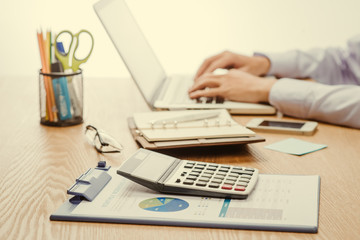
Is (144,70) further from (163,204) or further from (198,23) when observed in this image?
(198,23)

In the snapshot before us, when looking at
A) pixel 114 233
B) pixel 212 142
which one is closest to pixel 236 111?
pixel 212 142

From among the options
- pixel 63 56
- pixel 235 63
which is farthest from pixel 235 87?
pixel 63 56

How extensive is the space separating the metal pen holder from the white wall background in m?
1.57

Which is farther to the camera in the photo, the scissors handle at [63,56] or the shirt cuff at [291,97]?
the shirt cuff at [291,97]

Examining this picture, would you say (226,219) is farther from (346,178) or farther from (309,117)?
(309,117)

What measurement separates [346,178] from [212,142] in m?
0.24

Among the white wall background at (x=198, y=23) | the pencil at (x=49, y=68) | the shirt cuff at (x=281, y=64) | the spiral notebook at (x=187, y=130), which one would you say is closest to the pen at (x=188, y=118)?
the spiral notebook at (x=187, y=130)

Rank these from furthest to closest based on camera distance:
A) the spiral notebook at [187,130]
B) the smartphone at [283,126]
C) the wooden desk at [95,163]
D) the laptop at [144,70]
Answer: the laptop at [144,70] → the smartphone at [283,126] → the spiral notebook at [187,130] → the wooden desk at [95,163]

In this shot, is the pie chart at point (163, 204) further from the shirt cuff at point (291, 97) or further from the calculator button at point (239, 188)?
the shirt cuff at point (291, 97)

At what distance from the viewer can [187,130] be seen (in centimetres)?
95

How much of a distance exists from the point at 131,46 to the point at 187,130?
40 cm

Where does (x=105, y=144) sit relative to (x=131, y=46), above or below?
below

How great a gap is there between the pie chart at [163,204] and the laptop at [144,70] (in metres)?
0.51

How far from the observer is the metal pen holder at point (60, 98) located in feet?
3.51
